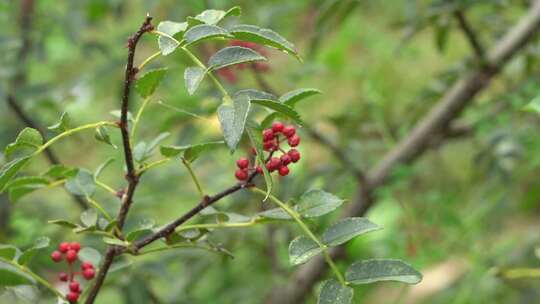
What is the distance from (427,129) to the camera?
5.11 feet

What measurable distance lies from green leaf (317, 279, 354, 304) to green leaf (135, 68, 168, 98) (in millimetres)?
254

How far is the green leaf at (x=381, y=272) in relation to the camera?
0.70m

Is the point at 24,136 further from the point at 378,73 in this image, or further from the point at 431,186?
the point at 378,73

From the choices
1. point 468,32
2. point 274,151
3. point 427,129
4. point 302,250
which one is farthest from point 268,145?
point 427,129

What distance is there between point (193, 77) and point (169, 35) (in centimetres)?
5

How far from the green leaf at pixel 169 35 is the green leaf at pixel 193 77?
0.03 metres

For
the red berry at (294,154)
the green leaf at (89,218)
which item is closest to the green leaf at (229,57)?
the red berry at (294,154)

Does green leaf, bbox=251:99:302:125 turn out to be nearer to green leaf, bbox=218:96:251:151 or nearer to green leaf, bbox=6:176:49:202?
green leaf, bbox=218:96:251:151

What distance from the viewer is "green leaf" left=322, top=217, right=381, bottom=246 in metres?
0.72

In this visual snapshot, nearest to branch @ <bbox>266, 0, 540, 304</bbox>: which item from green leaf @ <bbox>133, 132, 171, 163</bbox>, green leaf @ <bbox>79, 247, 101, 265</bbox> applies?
green leaf @ <bbox>79, 247, 101, 265</bbox>

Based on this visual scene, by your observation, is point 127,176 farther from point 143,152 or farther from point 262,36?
point 262,36

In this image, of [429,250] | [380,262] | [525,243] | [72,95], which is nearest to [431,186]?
[525,243]

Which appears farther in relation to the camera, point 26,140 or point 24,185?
point 24,185

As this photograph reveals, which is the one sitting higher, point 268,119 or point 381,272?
point 268,119
